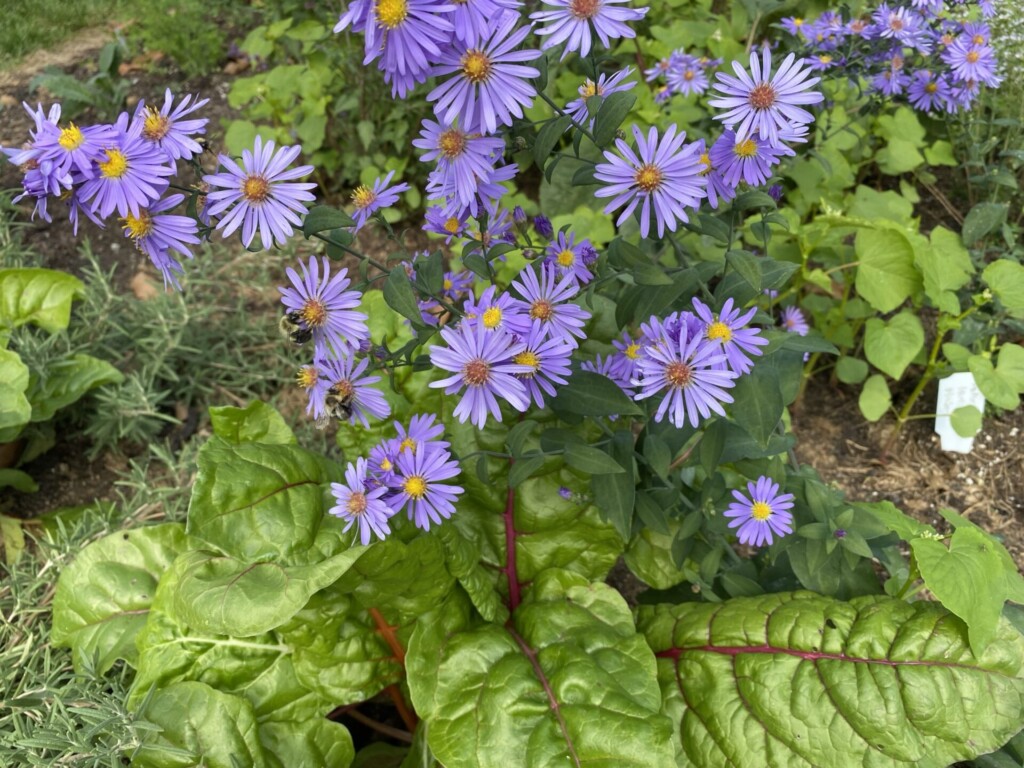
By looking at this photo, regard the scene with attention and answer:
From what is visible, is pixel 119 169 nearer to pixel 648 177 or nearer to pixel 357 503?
pixel 357 503

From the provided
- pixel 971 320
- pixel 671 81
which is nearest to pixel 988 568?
pixel 971 320

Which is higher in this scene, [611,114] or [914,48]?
[914,48]

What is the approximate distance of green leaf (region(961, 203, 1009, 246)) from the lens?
6.70ft

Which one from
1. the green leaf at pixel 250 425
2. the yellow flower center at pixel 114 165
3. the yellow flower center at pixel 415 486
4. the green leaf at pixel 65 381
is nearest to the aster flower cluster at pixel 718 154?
the yellow flower center at pixel 415 486

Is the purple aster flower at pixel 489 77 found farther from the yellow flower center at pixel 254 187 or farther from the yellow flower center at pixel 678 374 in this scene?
the yellow flower center at pixel 678 374

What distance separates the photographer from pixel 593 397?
1237mm

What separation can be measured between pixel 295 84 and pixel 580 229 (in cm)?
124

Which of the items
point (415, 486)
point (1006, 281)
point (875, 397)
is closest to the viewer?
point (415, 486)

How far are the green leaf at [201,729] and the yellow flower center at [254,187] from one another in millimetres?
923

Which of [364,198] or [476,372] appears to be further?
[364,198]

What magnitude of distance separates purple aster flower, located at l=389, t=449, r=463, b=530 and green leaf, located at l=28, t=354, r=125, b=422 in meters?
1.37

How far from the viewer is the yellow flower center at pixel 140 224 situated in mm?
972

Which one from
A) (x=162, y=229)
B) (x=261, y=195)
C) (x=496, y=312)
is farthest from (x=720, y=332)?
(x=162, y=229)

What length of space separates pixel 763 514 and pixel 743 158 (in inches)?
24.1
